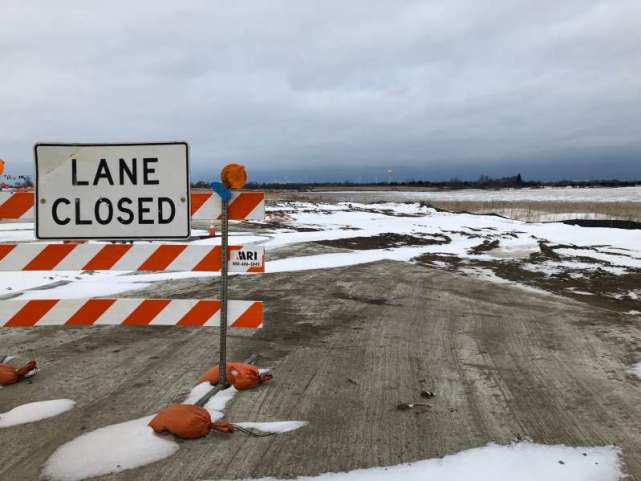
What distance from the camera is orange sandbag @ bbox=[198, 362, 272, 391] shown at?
466 cm

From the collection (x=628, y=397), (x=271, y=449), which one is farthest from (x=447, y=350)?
(x=271, y=449)

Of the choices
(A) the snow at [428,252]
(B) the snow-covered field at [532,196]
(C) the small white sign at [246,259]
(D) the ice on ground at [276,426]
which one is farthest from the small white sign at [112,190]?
(B) the snow-covered field at [532,196]

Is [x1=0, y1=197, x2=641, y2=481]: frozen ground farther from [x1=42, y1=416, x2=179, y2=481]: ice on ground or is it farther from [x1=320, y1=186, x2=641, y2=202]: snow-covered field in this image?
[x1=320, y1=186, x2=641, y2=202]: snow-covered field

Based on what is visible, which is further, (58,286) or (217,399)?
(58,286)

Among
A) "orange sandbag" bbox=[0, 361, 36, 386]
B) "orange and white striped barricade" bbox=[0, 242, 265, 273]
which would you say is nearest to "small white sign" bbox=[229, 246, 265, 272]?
"orange and white striped barricade" bbox=[0, 242, 265, 273]

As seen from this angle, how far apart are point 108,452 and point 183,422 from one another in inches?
20.5

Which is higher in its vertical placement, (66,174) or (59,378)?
(66,174)

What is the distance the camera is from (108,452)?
11.8 ft

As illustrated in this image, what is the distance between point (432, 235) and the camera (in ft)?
71.6

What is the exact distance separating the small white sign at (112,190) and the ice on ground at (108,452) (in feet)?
4.85

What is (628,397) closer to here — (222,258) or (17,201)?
(222,258)

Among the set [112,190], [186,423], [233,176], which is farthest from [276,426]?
[112,190]

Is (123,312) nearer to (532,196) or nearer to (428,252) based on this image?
(428,252)

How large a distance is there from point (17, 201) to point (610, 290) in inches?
407
